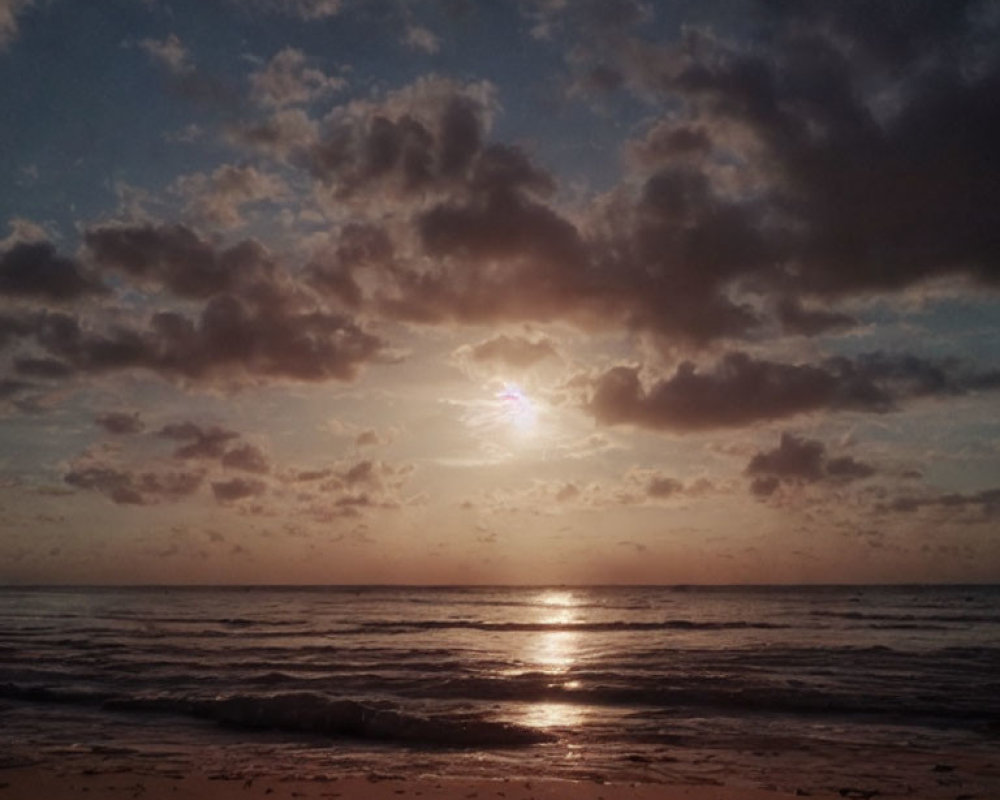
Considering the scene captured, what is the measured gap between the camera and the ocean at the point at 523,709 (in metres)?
13.5

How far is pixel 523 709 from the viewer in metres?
20.6

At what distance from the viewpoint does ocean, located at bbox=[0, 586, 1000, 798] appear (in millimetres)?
13516

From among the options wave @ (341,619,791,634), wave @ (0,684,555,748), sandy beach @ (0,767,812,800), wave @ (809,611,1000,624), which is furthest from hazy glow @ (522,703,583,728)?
wave @ (809,611,1000,624)

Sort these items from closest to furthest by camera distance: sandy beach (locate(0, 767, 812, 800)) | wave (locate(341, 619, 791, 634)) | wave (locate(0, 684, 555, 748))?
sandy beach (locate(0, 767, 812, 800))
wave (locate(0, 684, 555, 748))
wave (locate(341, 619, 791, 634))

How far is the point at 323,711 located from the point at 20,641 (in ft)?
92.8

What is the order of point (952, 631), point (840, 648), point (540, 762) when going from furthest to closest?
1. point (952, 631)
2. point (840, 648)
3. point (540, 762)

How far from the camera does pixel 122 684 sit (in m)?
24.1

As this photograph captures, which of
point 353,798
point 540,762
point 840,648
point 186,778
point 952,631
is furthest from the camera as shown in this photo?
point 952,631

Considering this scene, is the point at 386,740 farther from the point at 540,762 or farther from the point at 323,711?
the point at 540,762

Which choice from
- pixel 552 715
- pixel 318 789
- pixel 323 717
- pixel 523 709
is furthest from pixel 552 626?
pixel 318 789

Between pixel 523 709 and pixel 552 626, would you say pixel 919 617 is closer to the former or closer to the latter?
pixel 552 626

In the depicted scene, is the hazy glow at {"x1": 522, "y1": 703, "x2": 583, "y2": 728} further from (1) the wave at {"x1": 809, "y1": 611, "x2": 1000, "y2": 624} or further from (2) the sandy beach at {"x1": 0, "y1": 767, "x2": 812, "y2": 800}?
(1) the wave at {"x1": 809, "y1": 611, "x2": 1000, "y2": 624}

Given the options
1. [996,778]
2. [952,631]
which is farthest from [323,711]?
[952,631]

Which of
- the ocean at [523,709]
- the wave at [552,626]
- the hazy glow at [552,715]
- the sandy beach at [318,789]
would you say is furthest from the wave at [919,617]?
the sandy beach at [318,789]
